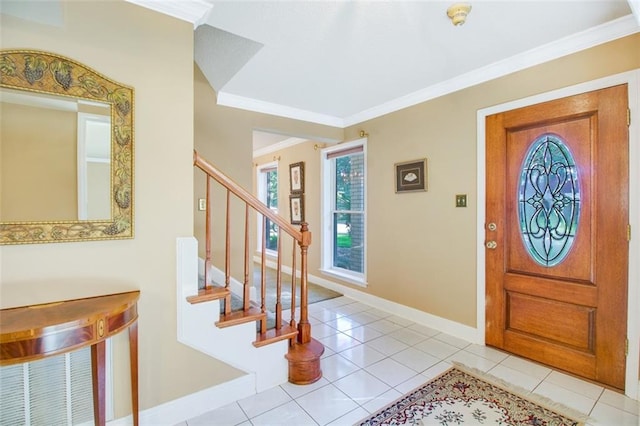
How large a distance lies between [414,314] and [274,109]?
2798mm

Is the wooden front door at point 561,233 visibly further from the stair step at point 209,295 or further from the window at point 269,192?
the window at point 269,192

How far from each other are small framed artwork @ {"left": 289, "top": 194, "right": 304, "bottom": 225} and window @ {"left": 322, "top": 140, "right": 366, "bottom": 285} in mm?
553

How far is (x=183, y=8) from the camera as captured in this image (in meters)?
1.65

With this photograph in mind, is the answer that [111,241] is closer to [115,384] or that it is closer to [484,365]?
[115,384]

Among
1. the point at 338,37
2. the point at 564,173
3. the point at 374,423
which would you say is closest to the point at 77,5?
the point at 338,37

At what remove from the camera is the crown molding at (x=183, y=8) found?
1.59 metres

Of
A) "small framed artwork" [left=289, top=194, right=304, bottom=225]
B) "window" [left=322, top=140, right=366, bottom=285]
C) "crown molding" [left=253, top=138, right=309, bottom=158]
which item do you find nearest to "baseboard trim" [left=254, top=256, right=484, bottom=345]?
"window" [left=322, top=140, right=366, bottom=285]

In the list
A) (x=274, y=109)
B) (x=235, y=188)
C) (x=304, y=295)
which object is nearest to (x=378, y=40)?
(x=235, y=188)

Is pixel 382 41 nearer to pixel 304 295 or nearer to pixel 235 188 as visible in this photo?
pixel 235 188

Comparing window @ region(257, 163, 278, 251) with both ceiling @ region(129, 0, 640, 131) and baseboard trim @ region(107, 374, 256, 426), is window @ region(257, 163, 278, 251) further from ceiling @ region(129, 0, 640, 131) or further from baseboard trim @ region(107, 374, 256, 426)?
baseboard trim @ region(107, 374, 256, 426)

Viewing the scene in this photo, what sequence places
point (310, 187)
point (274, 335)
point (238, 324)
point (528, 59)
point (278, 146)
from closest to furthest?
point (238, 324), point (274, 335), point (528, 59), point (310, 187), point (278, 146)

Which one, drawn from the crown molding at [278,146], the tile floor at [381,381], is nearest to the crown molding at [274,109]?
the crown molding at [278,146]

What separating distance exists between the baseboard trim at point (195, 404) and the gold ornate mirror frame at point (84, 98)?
38.9 inches

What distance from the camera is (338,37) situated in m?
2.05
